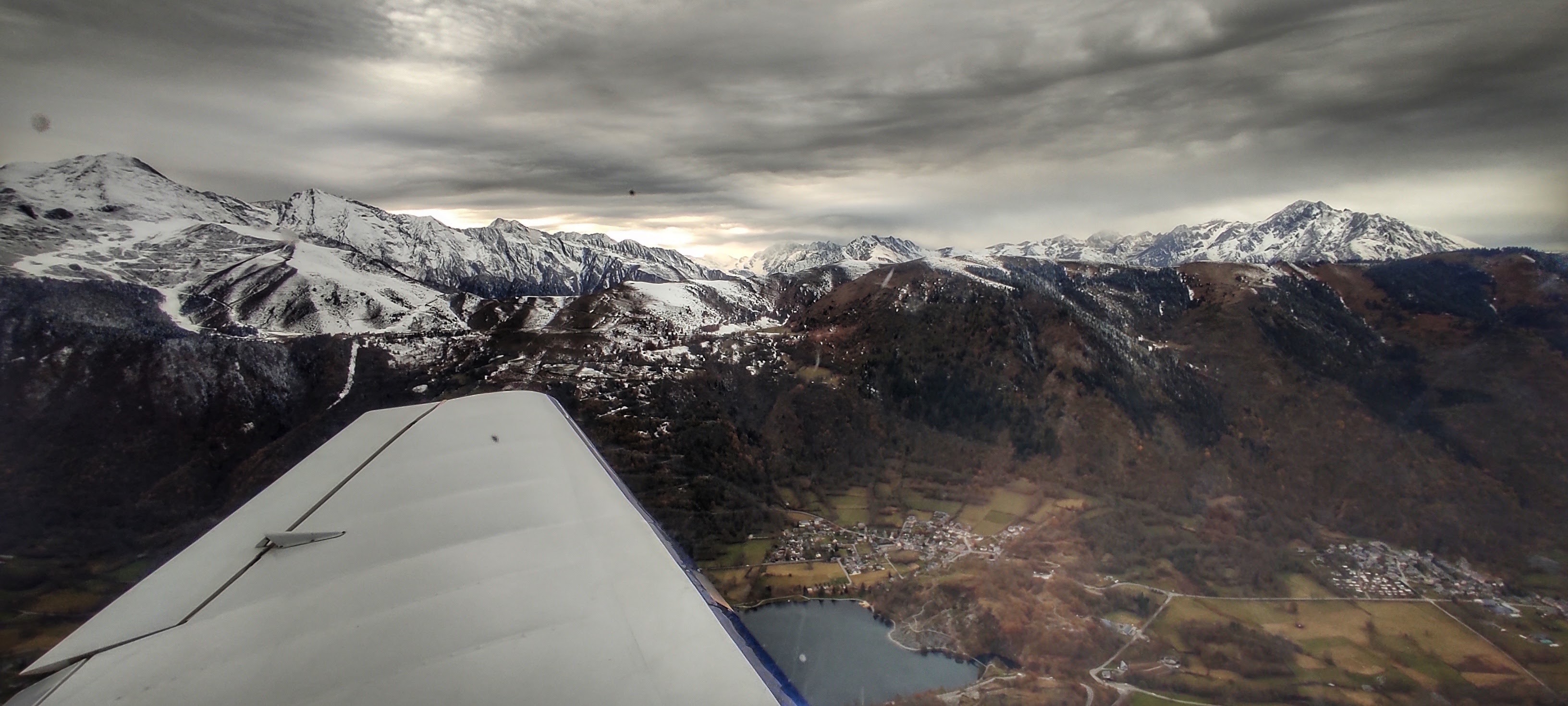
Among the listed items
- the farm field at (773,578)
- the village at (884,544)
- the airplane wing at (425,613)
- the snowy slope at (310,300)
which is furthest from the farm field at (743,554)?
the snowy slope at (310,300)

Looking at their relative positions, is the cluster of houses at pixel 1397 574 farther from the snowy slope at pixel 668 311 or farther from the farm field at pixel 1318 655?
the snowy slope at pixel 668 311

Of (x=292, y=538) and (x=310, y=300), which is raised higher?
(x=292, y=538)

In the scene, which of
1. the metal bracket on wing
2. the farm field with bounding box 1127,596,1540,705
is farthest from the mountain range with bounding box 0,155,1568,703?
the metal bracket on wing

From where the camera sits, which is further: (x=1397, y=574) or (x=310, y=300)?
(x=310, y=300)

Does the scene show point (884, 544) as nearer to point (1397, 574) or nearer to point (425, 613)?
point (1397, 574)

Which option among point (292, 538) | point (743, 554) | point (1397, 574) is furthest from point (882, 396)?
point (292, 538)

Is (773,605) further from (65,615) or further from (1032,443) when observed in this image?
(1032,443)

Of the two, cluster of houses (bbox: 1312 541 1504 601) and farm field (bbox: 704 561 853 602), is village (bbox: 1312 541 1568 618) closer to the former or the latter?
cluster of houses (bbox: 1312 541 1504 601)
